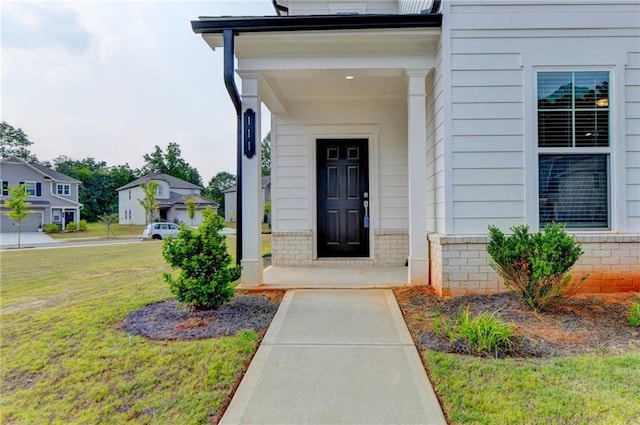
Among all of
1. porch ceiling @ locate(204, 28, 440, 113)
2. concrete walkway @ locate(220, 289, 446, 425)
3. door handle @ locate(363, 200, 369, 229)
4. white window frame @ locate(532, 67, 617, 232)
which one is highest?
porch ceiling @ locate(204, 28, 440, 113)

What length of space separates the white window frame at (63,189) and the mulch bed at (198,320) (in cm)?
3179

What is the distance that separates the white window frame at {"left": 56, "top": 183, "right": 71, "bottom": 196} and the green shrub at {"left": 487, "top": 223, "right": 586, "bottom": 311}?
1357 inches

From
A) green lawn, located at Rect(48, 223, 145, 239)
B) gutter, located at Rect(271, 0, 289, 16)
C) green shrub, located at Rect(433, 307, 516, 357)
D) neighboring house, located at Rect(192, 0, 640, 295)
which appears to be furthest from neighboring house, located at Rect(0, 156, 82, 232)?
green shrub, located at Rect(433, 307, 516, 357)

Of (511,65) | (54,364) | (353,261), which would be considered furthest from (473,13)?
(54,364)

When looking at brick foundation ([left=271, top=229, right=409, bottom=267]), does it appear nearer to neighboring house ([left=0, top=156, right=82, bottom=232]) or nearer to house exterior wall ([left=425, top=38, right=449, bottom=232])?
house exterior wall ([left=425, top=38, right=449, bottom=232])

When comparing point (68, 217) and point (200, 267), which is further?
point (68, 217)

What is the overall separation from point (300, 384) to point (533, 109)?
156 inches

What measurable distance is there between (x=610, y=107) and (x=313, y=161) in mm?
4162

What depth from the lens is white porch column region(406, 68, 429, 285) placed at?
428 centimetres

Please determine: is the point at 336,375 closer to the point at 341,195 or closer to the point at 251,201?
the point at 251,201

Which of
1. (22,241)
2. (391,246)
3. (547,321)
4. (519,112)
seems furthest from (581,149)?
(22,241)

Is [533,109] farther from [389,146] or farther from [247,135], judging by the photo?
[247,135]

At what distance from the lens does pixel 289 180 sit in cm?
599

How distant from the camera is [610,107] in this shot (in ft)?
12.7
